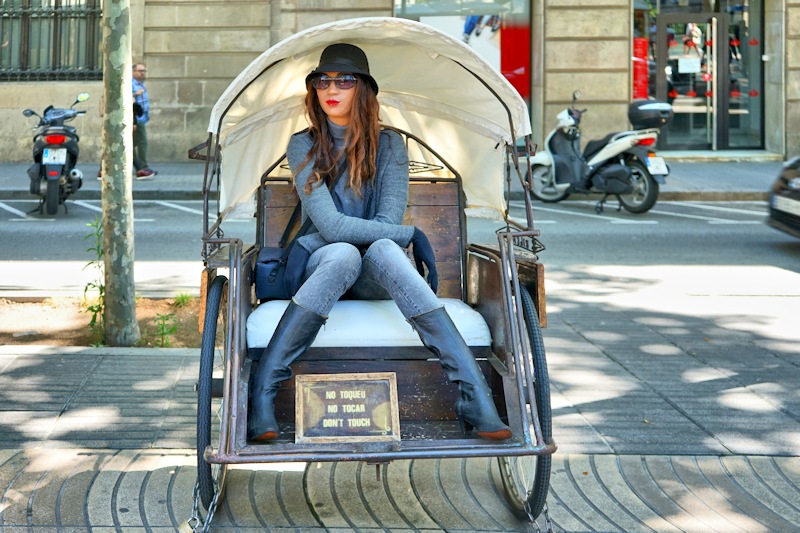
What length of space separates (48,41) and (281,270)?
17.2 metres

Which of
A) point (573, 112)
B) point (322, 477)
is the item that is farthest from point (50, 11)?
point (322, 477)

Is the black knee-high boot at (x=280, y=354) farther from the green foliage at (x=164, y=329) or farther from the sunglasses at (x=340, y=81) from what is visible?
the green foliage at (x=164, y=329)

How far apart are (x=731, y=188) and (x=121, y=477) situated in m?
13.6

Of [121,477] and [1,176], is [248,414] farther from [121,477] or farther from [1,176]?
[1,176]

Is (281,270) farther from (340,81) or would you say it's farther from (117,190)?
(117,190)

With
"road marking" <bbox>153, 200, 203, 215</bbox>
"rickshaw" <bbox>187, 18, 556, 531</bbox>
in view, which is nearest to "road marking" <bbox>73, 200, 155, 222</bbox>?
"road marking" <bbox>153, 200, 203, 215</bbox>

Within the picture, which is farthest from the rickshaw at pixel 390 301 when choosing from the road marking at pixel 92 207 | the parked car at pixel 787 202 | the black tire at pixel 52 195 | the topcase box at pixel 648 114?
the topcase box at pixel 648 114

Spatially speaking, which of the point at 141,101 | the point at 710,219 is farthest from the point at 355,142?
the point at 141,101

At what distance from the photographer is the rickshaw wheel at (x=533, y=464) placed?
4371 millimetres

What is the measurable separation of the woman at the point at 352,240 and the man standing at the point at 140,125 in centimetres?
1271

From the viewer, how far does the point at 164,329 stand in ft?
24.2

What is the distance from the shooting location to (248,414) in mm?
4344

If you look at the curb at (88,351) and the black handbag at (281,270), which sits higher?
the black handbag at (281,270)

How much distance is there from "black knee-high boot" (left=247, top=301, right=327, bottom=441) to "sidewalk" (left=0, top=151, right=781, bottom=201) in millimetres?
12231
